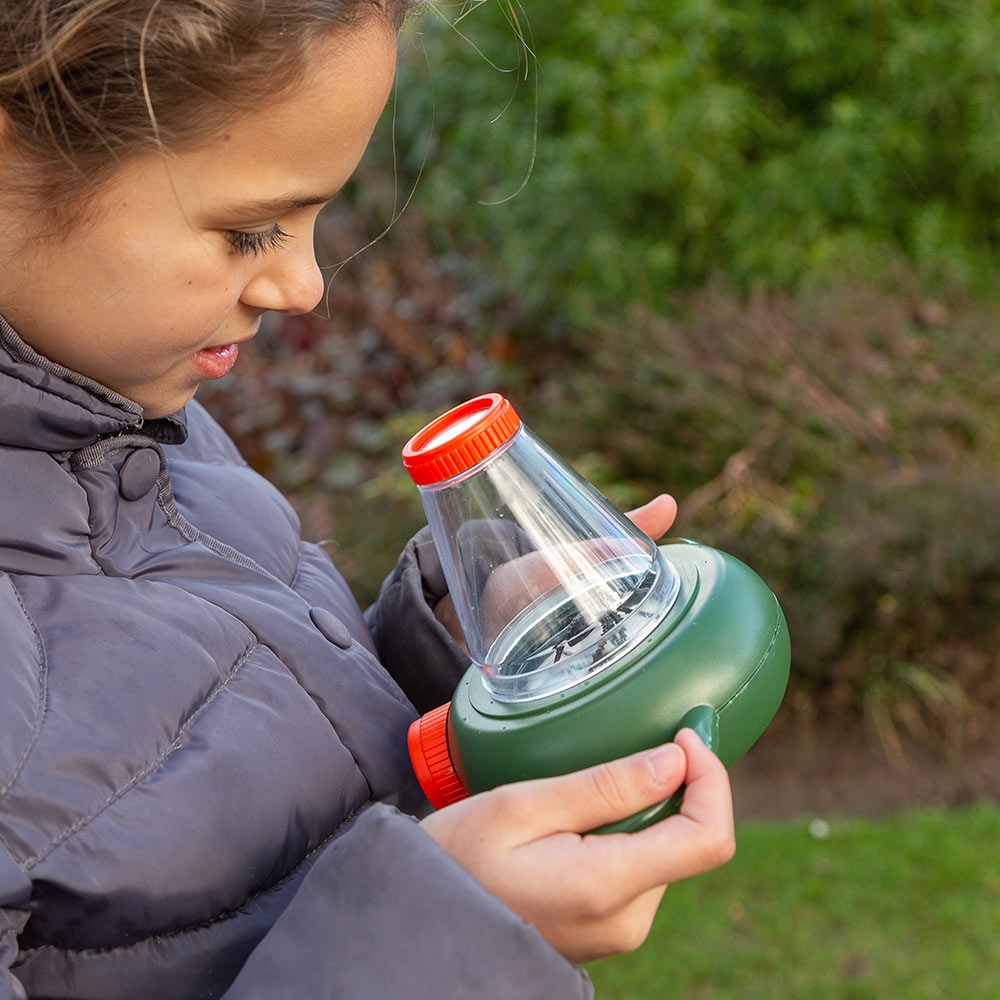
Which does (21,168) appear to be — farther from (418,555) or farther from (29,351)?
(418,555)

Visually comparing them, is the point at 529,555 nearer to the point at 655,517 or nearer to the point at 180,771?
the point at 655,517

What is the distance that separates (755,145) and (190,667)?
193 inches

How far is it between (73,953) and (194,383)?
673mm

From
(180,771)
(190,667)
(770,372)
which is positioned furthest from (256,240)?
(770,372)

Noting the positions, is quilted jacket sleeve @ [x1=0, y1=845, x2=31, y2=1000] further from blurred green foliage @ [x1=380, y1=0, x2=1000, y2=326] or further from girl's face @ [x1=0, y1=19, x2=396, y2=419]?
blurred green foliage @ [x1=380, y1=0, x2=1000, y2=326]

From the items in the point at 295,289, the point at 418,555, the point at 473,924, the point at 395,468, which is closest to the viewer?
the point at 473,924

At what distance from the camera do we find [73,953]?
49.9 inches

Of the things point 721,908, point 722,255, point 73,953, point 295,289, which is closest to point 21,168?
point 295,289

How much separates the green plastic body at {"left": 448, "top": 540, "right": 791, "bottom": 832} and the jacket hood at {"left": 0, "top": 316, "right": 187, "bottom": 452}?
1.79 ft

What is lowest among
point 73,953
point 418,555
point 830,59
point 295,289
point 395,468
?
point 395,468

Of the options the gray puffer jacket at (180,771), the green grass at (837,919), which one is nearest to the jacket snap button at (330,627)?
the gray puffer jacket at (180,771)

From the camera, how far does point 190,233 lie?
52.0 inches

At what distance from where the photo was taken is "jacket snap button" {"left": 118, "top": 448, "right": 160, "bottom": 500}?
1.52m

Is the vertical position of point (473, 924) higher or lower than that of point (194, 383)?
lower
